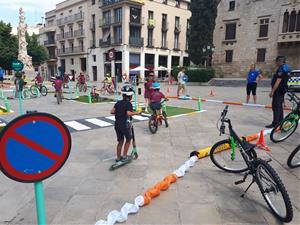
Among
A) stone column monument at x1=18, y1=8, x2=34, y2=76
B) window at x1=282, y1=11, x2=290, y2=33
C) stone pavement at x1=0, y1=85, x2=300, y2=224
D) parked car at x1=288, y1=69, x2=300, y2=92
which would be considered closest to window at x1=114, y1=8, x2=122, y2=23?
Answer: stone column monument at x1=18, y1=8, x2=34, y2=76

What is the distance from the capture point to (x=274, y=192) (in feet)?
10.7

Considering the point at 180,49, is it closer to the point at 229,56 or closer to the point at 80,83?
the point at 229,56

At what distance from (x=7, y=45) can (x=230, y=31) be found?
31.9 m

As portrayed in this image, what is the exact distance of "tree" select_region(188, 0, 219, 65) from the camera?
34.0 m

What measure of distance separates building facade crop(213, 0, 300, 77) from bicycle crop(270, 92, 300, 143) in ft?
82.8

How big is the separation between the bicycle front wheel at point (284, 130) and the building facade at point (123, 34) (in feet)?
105

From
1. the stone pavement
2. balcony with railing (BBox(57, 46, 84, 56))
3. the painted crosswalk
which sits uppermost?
balcony with railing (BBox(57, 46, 84, 56))

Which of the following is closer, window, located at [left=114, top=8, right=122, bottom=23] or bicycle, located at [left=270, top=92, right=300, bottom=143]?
bicycle, located at [left=270, top=92, right=300, bottom=143]

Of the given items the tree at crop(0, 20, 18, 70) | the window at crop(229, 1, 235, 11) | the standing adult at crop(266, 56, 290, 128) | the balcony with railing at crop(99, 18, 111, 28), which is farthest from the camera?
the balcony with railing at crop(99, 18, 111, 28)

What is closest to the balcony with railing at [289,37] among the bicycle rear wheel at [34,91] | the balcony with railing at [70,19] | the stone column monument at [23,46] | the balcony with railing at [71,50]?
the bicycle rear wheel at [34,91]

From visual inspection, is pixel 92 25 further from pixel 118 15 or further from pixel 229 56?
pixel 229 56

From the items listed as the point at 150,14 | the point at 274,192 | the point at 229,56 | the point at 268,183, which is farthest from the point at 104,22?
the point at 274,192

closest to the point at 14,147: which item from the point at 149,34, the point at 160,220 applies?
the point at 160,220

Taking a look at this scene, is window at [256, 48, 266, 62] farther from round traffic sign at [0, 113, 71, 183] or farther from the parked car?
round traffic sign at [0, 113, 71, 183]
